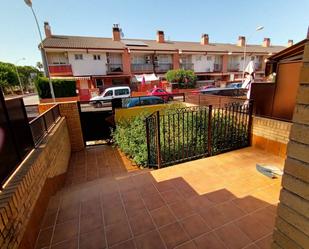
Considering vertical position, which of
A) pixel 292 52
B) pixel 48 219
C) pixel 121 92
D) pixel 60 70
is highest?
pixel 60 70

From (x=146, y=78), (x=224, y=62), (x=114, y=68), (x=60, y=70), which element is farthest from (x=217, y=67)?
(x=60, y=70)

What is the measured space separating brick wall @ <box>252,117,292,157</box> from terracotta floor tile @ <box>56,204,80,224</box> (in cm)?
421

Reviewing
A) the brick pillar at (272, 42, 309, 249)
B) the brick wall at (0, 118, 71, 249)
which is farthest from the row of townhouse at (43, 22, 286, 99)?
the brick pillar at (272, 42, 309, 249)

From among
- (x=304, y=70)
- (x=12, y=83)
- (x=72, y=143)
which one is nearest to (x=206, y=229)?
(x=304, y=70)

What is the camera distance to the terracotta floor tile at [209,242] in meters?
1.90

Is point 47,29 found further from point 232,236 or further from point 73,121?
point 232,236

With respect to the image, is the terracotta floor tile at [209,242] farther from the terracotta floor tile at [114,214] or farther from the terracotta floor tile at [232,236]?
the terracotta floor tile at [114,214]

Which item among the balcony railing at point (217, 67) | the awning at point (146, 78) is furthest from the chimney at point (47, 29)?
the balcony railing at point (217, 67)

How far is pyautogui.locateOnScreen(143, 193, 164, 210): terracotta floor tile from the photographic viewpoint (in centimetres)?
259

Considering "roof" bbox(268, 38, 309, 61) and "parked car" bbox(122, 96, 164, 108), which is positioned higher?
"roof" bbox(268, 38, 309, 61)

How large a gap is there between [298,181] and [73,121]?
6.75 metres

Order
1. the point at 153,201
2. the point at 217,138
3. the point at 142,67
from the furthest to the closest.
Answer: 1. the point at 142,67
2. the point at 217,138
3. the point at 153,201

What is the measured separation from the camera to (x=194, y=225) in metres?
2.20

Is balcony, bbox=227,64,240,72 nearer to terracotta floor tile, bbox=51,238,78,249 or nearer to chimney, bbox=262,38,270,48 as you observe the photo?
chimney, bbox=262,38,270,48
